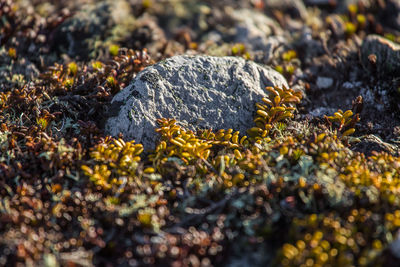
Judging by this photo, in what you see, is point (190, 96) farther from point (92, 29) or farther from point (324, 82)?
point (92, 29)

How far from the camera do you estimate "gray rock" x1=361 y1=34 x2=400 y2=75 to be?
18.1 ft

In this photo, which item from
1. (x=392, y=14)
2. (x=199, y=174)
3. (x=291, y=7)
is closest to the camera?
(x=199, y=174)

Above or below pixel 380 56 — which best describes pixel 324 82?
below

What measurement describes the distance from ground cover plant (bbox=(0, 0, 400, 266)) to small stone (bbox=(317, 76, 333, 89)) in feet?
0.06

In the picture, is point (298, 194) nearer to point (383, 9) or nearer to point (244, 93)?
point (244, 93)

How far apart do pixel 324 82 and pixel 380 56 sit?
3.13 feet

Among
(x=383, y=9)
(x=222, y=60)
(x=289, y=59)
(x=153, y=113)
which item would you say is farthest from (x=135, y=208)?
(x=383, y=9)

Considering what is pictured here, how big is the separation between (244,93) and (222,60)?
0.61 metres

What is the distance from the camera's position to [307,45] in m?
6.48

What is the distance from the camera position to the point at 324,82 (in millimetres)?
5730

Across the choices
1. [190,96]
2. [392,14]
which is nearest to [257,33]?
[190,96]

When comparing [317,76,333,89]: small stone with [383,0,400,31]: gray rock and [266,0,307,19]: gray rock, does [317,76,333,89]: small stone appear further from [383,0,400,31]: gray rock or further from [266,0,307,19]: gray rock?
[383,0,400,31]: gray rock

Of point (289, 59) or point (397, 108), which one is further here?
point (289, 59)

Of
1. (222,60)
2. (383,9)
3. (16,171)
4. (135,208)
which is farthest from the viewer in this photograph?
(383,9)
